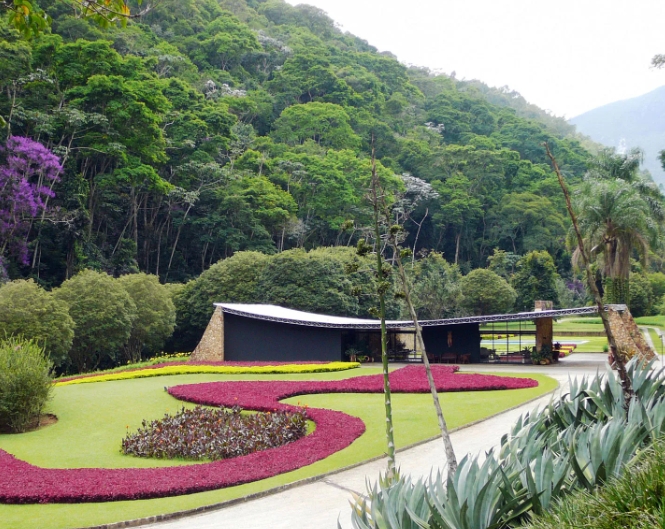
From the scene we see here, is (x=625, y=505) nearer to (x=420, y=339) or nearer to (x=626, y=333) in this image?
(x=420, y=339)

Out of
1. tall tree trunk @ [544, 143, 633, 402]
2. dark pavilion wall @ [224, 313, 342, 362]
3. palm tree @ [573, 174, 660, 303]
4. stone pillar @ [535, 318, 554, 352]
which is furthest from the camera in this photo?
palm tree @ [573, 174, 660, 303]

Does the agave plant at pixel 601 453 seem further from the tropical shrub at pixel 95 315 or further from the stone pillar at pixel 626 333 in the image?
the tropical shrub at pixel 95 315

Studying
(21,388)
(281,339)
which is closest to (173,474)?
(21,388)

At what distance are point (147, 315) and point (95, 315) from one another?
4.11 m

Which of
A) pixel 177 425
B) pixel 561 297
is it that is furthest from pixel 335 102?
pixel 177 425

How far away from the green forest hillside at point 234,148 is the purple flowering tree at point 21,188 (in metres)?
0.35

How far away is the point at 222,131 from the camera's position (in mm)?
55938

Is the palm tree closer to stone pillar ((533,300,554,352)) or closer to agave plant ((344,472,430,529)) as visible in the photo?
stone pillar ((533,300,554,352))

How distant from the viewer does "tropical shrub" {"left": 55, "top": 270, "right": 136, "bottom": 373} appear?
104ft

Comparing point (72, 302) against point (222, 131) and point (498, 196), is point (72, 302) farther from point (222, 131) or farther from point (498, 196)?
point (498, 196)

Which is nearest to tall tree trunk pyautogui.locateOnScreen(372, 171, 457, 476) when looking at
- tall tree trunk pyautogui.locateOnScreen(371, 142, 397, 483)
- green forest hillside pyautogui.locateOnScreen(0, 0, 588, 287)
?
tall tree trunk pyautogui.locateOnScreen(371, 142, 397, 483)

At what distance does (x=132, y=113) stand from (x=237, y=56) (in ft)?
115

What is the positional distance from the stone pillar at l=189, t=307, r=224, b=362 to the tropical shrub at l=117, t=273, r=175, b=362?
5.74 meters

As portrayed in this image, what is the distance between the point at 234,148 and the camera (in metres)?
61.5
